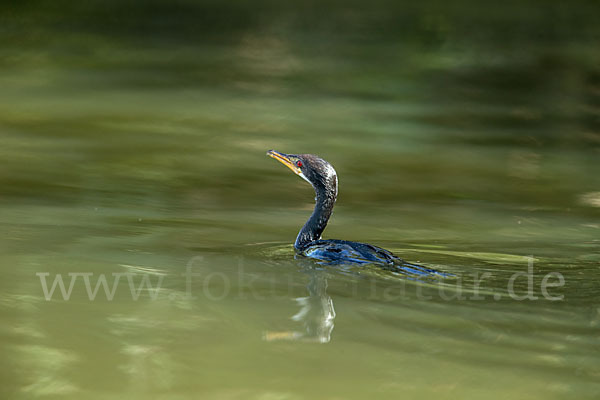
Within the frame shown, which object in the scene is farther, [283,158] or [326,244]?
[283,158]

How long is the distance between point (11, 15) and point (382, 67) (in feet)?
29.1

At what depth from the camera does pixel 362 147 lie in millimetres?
13078

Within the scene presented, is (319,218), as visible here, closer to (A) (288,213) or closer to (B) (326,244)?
(B) (326,244)

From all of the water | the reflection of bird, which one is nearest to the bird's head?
the water

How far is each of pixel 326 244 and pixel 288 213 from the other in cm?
207

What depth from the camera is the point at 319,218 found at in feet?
25.6

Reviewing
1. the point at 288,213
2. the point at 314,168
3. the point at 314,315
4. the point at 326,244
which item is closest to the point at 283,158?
the point at 314,168

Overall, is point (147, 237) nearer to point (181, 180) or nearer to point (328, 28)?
point (181, 180)

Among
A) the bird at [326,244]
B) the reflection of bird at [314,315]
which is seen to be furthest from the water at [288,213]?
the bird at [326,244]

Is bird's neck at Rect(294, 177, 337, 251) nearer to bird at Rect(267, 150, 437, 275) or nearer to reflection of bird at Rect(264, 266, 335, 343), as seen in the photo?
bird at Rect(267, 150, 437, 275)

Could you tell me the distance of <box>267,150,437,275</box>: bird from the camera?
6.99m

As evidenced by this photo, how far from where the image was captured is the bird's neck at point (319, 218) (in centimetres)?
773

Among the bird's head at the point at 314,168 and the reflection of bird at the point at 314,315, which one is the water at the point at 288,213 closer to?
the reflection of bird at the point at 314,315

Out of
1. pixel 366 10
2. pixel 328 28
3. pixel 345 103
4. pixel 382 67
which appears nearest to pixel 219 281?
pixel 345 103
